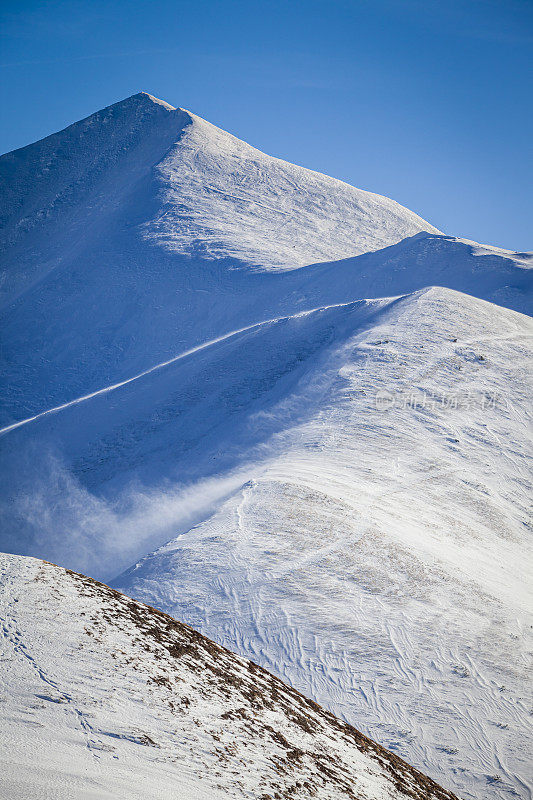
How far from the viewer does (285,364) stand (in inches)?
1252

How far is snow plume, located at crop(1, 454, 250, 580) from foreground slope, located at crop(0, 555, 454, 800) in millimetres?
12247

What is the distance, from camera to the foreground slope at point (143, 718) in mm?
5223

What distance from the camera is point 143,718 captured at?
20.2ft

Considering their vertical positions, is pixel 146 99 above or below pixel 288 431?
above

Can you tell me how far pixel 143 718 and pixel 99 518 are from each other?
66.1 feet

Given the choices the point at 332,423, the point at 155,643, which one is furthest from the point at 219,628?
the point at 332,423

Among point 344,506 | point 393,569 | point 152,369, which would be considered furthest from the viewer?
point 152,369

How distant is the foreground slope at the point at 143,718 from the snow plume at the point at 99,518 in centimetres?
1225

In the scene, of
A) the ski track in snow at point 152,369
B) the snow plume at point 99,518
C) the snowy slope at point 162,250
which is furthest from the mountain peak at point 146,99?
the snow plume at point 99,518

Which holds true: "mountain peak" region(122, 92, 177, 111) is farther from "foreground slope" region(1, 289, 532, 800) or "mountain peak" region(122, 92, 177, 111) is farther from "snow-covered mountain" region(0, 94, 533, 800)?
"foreground slope" region(1, 289, 532, 800)

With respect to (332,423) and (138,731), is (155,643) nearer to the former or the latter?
(138,731)

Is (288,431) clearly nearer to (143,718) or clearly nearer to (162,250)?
(143,718)

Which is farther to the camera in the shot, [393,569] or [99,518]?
[99,518]

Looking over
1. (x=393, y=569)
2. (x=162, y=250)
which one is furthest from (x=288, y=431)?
(x=162, y=250)
